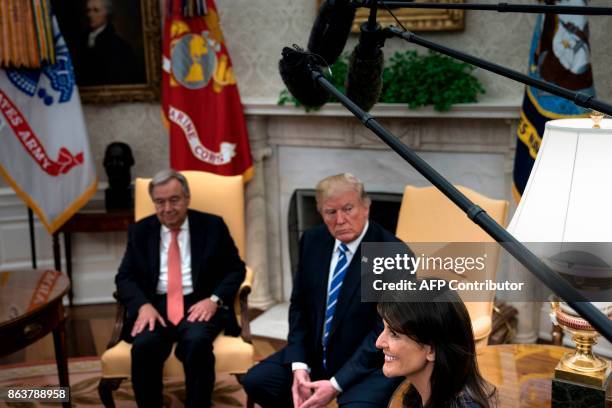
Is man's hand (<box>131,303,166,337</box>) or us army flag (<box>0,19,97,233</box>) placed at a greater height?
us army flag (<box>0,19,97,233</box>)

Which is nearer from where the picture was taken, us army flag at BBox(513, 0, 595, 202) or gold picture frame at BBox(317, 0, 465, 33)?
us army flag at BBox(513, 0, 595, 202)

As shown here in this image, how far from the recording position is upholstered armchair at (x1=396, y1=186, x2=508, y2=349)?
2.92 m

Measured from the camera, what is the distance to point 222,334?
3080 mm

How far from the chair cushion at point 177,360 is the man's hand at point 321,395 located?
1.86ft

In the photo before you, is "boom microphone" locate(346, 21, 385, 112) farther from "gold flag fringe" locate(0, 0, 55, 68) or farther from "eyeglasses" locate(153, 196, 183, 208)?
"gold flag fringe" locate(0, 0, 55, 68)

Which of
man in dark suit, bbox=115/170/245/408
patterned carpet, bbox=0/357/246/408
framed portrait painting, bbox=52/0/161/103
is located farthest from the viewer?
framed portrait painting, bbox=52/0/161/103

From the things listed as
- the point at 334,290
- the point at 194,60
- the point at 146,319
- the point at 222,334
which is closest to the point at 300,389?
the point at 334,290

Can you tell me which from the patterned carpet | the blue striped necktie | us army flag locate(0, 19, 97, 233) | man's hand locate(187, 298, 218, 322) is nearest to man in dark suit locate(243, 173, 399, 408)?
the blue striped necktie

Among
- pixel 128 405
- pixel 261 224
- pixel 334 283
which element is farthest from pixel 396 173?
pixel 128 405

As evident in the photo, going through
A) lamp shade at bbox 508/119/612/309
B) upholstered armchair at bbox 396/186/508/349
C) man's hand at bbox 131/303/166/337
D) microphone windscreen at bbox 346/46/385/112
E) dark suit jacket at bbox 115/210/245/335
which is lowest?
man's hand at bbox 131/303/166/337

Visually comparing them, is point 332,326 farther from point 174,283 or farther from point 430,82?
point 430,82

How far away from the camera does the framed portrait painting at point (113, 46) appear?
4.56m

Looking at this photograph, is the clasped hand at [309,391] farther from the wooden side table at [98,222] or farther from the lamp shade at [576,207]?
the wooden side table at [98,222]

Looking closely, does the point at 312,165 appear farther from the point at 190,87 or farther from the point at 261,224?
the point at 190,87
